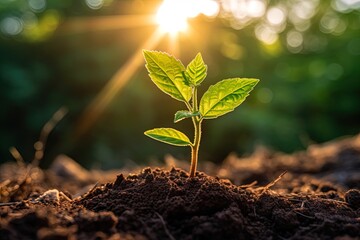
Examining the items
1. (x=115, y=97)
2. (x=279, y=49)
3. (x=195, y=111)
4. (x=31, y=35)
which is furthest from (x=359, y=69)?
(x=195, y=111)

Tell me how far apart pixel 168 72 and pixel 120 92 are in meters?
9.43

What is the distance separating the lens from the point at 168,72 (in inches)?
76.9

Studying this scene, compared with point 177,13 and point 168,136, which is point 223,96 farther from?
point 177,13

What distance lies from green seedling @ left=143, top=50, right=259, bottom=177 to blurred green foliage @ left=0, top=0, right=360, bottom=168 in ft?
26.1

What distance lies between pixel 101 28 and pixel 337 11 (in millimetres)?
12840

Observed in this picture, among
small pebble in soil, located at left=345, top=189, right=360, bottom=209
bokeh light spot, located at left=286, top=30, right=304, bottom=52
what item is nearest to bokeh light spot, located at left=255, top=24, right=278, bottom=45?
bokeh light spot, located at left=286, top=30, right=304, bottom=52

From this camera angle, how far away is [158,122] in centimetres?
1166

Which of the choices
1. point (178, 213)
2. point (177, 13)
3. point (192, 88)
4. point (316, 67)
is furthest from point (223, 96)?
point (316, 67)

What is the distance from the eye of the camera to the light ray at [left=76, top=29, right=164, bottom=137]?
1118 cm

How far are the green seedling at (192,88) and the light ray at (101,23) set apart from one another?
33.2ft

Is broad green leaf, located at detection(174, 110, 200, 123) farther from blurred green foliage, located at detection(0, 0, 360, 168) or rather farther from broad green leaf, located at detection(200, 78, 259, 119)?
blurred green foliage, located at detection(0, 0, 360, 168)

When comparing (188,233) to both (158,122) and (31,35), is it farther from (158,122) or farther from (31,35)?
(31,35)

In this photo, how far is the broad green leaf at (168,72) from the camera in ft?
6.31

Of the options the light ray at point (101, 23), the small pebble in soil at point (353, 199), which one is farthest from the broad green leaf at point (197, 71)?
the light ray at point (101, 23)
